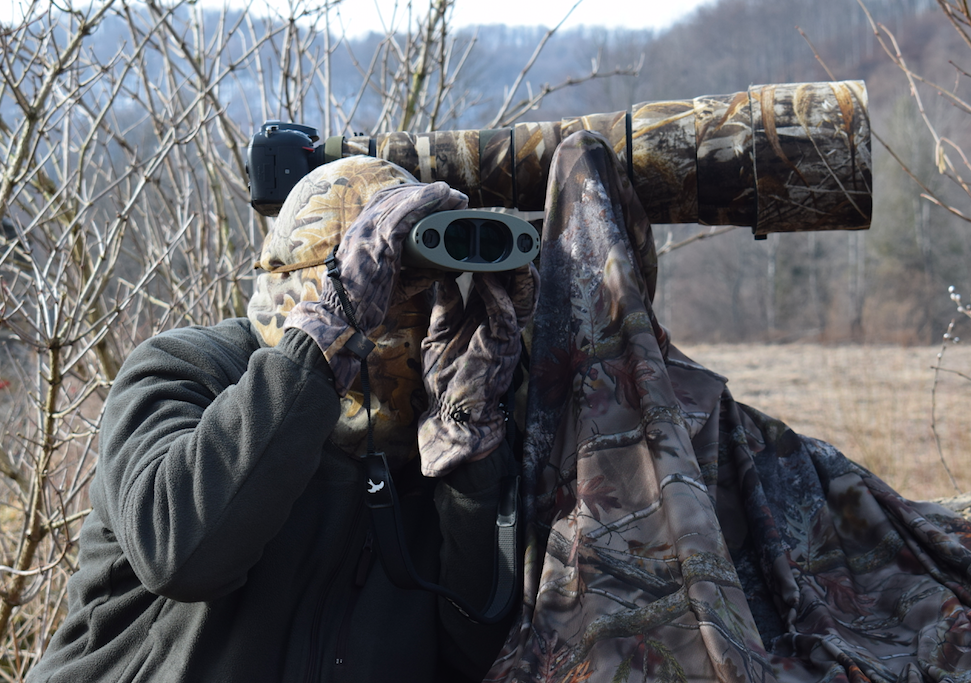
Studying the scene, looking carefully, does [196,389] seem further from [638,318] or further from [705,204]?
[705,204]

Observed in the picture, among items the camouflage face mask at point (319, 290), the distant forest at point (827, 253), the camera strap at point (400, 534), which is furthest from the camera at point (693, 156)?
the distant forest at point (827, 253)

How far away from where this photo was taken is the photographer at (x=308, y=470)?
1.10m

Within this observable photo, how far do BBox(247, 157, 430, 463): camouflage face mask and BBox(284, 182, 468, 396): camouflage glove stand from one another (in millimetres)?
107

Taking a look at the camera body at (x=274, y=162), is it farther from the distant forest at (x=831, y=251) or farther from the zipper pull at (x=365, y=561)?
the distant forest at (x=831, y=251)

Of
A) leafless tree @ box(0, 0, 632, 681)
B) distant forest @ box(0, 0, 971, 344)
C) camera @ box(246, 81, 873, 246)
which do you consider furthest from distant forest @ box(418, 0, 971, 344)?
camera @ box(246, 81, 873, 246)

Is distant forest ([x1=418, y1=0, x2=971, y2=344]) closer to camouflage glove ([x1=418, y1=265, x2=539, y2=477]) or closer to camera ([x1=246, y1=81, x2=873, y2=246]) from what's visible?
camera ([x1=246, y1=81, x2=873, y2=246])

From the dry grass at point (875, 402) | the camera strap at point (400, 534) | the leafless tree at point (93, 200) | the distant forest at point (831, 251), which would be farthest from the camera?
the distant forest at point (831, 251)

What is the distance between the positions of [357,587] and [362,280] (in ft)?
1.72

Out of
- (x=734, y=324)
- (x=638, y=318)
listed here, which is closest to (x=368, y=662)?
(x=638, y=318)

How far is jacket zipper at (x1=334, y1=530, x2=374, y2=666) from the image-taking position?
1251 mm

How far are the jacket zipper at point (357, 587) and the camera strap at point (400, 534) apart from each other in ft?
0.27

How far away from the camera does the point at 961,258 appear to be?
26.0 meters

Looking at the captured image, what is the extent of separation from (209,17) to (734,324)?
31.0m

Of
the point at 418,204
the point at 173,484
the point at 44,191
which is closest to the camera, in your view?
the point at 173,484
